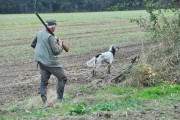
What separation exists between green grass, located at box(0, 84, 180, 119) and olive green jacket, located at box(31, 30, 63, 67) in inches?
41.7

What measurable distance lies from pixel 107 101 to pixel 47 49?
74.7 inches

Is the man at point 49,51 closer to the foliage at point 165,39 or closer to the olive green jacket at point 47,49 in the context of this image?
the olive green jacket at point 47,49

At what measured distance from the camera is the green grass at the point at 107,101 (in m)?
9.18

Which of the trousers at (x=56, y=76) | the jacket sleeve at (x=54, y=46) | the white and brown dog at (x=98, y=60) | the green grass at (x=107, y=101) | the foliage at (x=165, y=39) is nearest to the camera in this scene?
the green grass at (x=107, y=101)

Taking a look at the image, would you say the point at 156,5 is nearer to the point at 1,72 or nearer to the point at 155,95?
the point at 155,95

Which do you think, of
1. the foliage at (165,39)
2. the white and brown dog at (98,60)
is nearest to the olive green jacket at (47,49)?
the foliage at (165,39)

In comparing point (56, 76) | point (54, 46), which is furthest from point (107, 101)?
point (54, 46)

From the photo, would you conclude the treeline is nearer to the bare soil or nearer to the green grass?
the bare soil

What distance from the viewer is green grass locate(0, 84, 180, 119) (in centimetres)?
918

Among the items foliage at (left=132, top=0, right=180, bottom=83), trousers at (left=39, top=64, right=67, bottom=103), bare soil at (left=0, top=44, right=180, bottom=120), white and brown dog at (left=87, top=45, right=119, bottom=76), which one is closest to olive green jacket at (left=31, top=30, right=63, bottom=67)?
trousers at (left=39, top=64, right=67, bottom=103)

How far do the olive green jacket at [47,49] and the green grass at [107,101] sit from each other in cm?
106

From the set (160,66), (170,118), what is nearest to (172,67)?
(160,66)

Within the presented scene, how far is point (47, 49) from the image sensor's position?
430 inches

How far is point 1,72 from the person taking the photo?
54.0 feet
